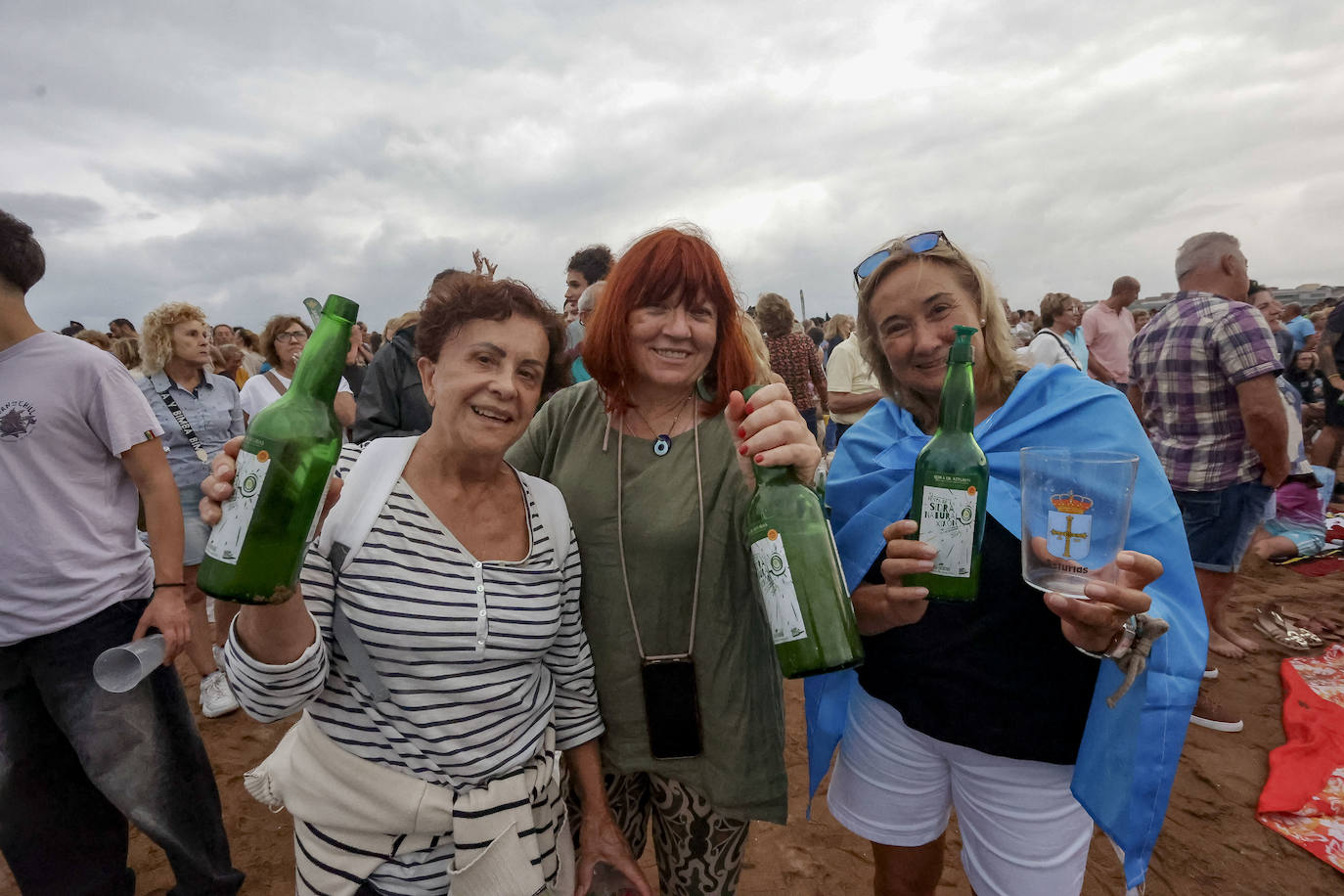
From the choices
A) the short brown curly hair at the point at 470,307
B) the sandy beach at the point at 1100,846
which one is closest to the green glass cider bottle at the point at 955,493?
the short brown curly hair at the point at 470,307

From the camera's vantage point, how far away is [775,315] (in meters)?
6.84

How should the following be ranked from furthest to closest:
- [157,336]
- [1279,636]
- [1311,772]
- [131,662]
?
[1279,636], [157,336], [1311,772], [131,662]

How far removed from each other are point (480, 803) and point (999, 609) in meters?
1.35

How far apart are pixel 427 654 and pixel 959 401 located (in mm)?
1348

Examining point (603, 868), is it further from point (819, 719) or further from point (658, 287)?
point (658, 287)

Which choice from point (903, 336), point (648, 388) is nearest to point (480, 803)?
point (648, 388)

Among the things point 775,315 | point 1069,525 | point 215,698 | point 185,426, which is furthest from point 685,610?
point 775,315

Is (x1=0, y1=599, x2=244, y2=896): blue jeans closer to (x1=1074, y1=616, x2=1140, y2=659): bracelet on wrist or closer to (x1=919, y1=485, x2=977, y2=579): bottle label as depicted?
(x1=919, y1=485, x2=977, y2=579): bottle label

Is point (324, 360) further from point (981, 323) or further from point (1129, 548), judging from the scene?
point (1129, 548)

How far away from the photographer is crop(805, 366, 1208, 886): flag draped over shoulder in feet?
4.96

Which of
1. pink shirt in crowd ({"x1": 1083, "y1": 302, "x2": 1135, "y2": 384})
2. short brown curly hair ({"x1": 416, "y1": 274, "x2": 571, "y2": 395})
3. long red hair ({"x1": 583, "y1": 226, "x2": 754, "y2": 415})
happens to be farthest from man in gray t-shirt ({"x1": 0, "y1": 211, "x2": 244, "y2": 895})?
pink shirt in crowd ({"x1": 1083, "y1": 302, "x2": 1135, "y2": 384})

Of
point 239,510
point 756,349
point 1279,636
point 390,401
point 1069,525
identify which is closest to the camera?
point 239,510

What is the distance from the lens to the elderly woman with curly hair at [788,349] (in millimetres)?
6867

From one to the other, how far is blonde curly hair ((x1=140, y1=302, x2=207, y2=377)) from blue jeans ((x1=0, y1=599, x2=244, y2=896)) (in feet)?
8.37
